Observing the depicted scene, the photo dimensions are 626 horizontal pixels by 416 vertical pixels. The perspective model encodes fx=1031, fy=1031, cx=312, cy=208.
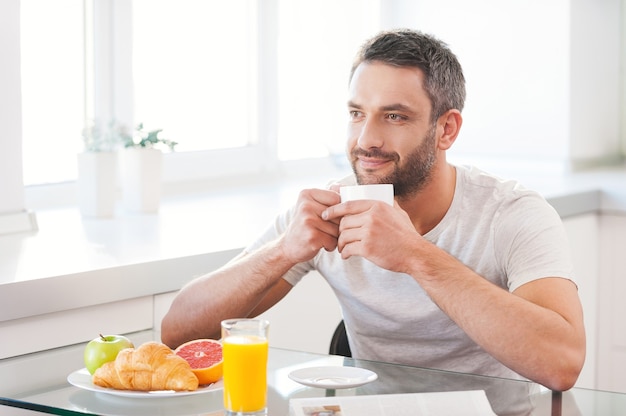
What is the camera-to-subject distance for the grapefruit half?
1.32m

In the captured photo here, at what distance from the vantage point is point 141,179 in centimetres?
246

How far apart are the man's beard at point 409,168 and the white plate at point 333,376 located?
0.43 metres

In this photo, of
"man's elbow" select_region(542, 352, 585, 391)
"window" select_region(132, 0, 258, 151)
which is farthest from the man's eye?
"window" select_region(132, 0, 258, 151)

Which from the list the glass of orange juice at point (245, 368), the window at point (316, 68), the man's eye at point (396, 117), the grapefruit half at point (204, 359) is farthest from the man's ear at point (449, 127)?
the window at point (316, 68)

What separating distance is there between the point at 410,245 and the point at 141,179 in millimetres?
1066

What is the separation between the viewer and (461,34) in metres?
3.32

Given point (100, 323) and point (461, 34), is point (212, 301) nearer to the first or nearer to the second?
point (100, 323)

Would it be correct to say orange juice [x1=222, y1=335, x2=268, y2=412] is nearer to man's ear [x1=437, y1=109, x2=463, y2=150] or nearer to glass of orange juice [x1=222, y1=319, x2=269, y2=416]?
glass of orange juice [x1=222, y1=319, x2=269, y2=416]

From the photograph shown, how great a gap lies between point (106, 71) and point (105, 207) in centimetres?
45

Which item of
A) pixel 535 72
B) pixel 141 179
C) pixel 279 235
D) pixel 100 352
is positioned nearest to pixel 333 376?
pixel 100 352

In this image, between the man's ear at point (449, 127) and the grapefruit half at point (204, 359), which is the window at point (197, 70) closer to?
the man's ear at point (449, 127)

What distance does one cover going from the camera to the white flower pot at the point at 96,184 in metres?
2.36

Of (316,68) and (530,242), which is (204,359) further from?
(316,68)

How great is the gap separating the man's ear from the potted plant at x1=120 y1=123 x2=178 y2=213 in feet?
2.89
